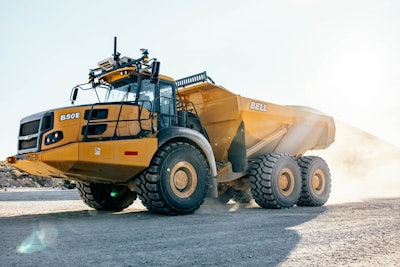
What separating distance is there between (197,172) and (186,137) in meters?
0.68

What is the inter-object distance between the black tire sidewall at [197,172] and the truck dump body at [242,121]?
1643 millimetres

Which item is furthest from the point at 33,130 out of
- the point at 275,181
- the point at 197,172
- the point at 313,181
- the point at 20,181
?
the point at 20,181

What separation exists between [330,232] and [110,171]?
11.8ft

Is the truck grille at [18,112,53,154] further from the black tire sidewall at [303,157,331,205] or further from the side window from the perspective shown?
the black tire sidewall at [303,157,331,205]

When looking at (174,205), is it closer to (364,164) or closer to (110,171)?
(110,171)

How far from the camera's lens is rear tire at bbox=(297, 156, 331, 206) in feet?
31.0

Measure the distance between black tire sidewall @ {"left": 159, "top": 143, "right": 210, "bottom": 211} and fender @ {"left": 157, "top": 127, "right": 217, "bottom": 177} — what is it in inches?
6.7

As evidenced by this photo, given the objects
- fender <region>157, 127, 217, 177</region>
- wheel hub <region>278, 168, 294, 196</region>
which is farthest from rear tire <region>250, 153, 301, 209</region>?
fender <region>157, 127, 217, 177</region>

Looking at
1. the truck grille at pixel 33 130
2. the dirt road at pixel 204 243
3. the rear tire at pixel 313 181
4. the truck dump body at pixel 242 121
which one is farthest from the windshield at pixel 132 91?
the rear tire at pixel 313 181

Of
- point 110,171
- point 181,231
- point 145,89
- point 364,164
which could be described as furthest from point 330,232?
point 364,164

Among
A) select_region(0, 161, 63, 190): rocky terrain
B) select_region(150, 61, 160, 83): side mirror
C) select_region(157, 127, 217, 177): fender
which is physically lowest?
select_region(0, 161, 63, 190): rocky terrain

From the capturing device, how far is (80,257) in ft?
11.1

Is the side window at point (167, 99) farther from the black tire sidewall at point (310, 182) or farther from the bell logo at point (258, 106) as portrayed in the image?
the black tire sidewall at point (310, 182)

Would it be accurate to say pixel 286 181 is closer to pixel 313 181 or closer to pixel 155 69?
pixel 313 181
